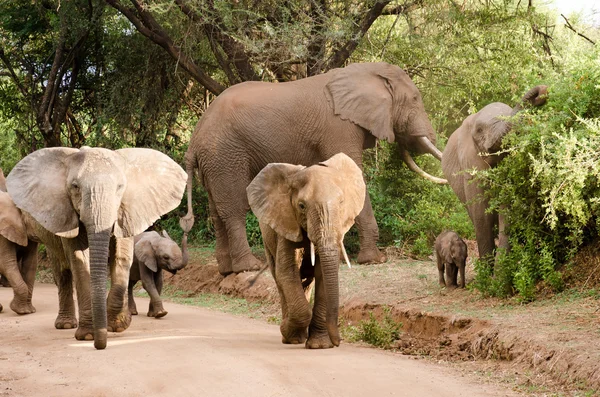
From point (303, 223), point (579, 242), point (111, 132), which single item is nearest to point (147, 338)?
point (303, 223)

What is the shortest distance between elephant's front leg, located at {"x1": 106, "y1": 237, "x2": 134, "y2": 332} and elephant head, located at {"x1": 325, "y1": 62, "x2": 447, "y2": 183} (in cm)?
619

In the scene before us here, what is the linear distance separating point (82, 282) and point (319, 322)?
7.83 feet

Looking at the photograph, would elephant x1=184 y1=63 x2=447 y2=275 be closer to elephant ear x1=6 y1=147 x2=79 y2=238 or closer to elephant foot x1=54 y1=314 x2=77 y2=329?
elephant foot x1=54 y1=314 x2=77 y2=329

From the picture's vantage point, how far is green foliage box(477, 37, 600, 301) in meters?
9.60

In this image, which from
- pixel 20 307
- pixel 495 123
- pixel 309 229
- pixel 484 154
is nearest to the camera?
pixel 309 229

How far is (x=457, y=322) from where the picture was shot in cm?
1009

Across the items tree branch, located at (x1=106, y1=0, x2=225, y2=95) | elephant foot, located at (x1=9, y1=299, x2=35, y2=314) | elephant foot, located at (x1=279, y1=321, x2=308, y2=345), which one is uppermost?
tree branch, located at (x1=106, y1=0, x2=225, y2=95)

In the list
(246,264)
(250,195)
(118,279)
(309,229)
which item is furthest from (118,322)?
(246,264)

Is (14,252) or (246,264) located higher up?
(14,252)

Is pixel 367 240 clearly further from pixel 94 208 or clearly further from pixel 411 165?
pixel 94 208

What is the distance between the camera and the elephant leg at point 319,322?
9234 millimetres

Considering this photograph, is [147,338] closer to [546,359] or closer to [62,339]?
[62,339]

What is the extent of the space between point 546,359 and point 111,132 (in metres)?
14.3

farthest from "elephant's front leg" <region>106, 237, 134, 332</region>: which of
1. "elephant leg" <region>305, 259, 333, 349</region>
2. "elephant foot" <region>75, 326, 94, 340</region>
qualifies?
"elephant leg" <region>305, 259, 333, 349</region>
